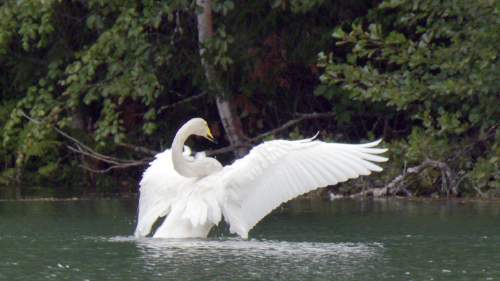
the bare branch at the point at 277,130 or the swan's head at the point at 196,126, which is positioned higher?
the bare branch at the point at 277,130

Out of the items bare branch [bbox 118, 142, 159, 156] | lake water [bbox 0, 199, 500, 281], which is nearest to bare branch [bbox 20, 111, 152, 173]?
bare branch [bbox 118, 142, 159, 156]

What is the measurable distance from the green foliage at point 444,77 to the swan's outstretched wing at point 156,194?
3.60 metres

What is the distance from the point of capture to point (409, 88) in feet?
48.6

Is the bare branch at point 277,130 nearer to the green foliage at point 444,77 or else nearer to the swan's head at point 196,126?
the green foliage at point 444,77

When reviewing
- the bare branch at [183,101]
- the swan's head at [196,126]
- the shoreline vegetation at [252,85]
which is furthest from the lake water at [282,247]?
the bare branch at [183,101]

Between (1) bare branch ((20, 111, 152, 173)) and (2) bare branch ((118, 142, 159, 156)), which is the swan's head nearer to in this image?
(1) bare branch ((20, 111, 152, 173))

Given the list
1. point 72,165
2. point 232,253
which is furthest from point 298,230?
point 72,165

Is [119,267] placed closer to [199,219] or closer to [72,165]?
[199,219]

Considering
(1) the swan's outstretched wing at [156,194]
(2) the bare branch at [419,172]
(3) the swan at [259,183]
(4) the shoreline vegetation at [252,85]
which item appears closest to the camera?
(3) the swan at [259,183]

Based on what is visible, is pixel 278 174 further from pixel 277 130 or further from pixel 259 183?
pixel 277 130

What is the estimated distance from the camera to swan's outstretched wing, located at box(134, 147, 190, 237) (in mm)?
11164

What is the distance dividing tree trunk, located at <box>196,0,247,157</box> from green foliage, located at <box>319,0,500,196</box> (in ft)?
5.43

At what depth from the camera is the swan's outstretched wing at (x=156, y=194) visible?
11.2 meters

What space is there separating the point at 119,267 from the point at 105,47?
773cm
